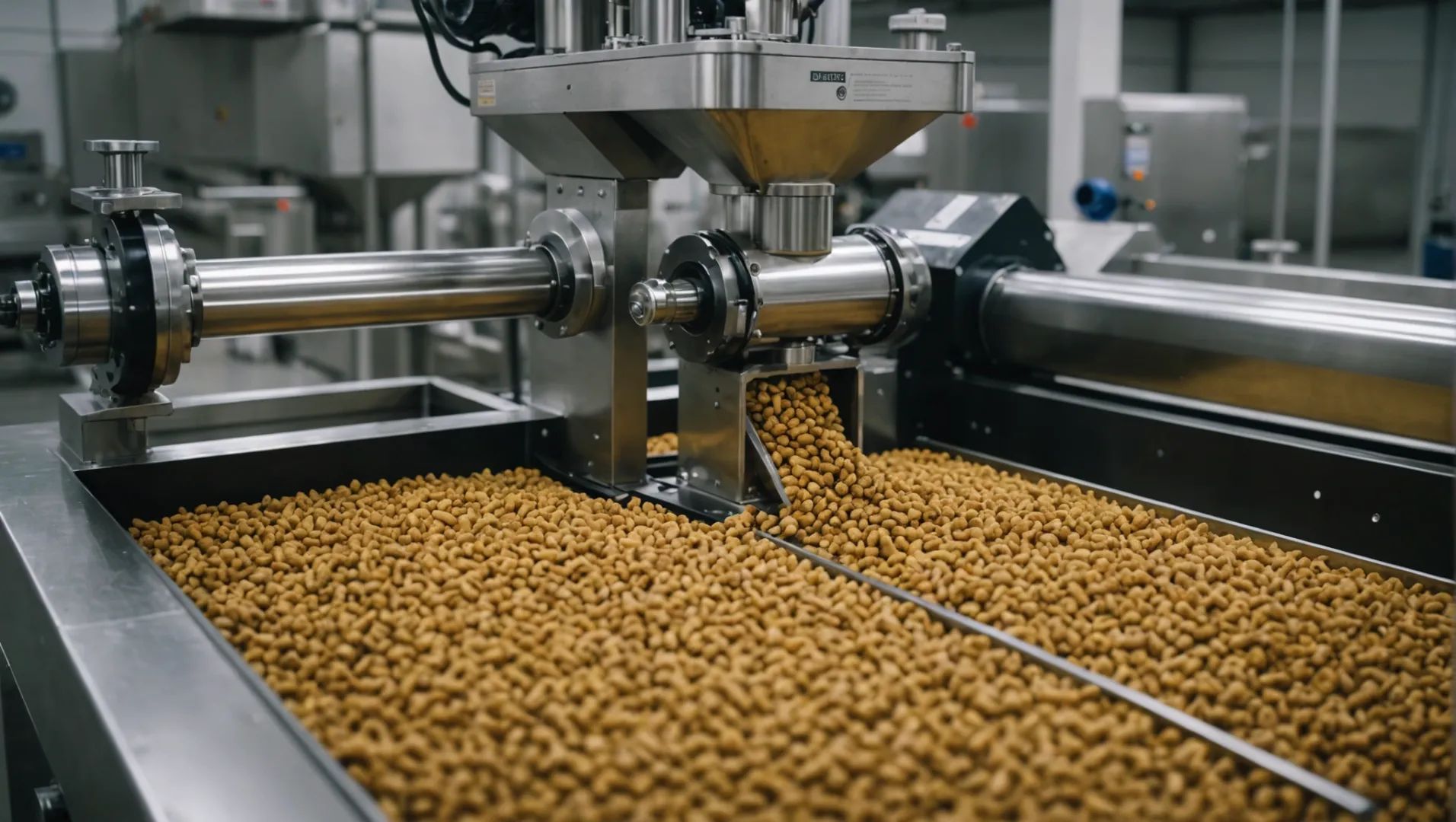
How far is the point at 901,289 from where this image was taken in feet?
6.04

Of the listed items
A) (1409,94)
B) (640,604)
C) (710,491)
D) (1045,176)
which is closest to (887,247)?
(710,491)

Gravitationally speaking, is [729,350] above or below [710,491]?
above

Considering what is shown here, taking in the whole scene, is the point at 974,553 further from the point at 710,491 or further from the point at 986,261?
the point at 986,261

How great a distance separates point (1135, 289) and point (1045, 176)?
3.23 meters

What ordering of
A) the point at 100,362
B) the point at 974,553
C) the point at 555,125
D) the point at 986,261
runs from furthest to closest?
the point at 986,261 → the point at 555,125 → the point at 100,362 → the point at 974,553

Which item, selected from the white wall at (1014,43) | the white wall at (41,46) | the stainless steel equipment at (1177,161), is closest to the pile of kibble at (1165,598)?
the stainless steel equipment at (1177,161)

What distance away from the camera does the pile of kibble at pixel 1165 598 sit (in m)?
1.17

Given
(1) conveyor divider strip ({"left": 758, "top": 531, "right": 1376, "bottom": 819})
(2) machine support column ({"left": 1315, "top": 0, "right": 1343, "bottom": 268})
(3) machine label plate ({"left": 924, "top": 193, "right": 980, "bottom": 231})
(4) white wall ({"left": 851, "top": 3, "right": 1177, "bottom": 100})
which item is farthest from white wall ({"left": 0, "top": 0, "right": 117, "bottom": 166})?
(4) white wall ({"left": 851, "top": 3, "right": 1177, "bottom": 100})

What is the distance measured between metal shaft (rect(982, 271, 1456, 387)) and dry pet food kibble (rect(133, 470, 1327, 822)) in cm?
72

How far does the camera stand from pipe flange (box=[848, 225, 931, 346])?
72.6 inches

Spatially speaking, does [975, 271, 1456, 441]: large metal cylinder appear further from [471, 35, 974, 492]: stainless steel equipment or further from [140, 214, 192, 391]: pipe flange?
[140, 214, 192, 391]: pipe flange

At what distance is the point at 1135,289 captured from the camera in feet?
6.59

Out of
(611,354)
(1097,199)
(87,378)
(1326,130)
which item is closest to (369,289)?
(611,354)

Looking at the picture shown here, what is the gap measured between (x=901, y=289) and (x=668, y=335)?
0.34 meters
